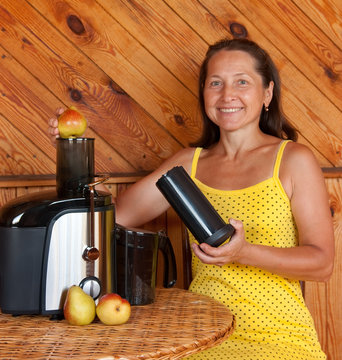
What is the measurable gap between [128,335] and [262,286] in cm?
54

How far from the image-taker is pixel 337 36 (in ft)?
6.65

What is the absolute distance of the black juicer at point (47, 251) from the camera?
127cm

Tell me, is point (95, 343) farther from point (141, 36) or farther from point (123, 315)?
point (141, 36)

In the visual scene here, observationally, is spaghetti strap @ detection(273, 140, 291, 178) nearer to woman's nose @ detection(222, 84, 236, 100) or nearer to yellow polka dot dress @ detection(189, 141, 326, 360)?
yellow polka dot dress @ detection(189, 141, 326, 360)

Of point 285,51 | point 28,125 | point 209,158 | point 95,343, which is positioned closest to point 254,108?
point 209,158

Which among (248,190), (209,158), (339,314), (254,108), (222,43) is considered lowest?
(339,314)

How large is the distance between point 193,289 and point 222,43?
0.73 meters

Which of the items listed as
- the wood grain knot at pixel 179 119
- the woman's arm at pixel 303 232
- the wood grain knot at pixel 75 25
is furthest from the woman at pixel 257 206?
the wood grain knot at pixel 75 25

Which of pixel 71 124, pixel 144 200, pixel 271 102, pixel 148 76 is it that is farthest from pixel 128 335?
pixel 148 76

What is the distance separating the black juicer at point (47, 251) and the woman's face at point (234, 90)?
1.86 feet

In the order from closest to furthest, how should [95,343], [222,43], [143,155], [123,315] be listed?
[95,343] → [123,315] → [222,43] → [143,155]

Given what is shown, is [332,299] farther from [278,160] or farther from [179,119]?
[179,119]

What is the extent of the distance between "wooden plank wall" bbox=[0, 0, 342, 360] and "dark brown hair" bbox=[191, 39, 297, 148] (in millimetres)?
151

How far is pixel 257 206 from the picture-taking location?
5.37 feet
